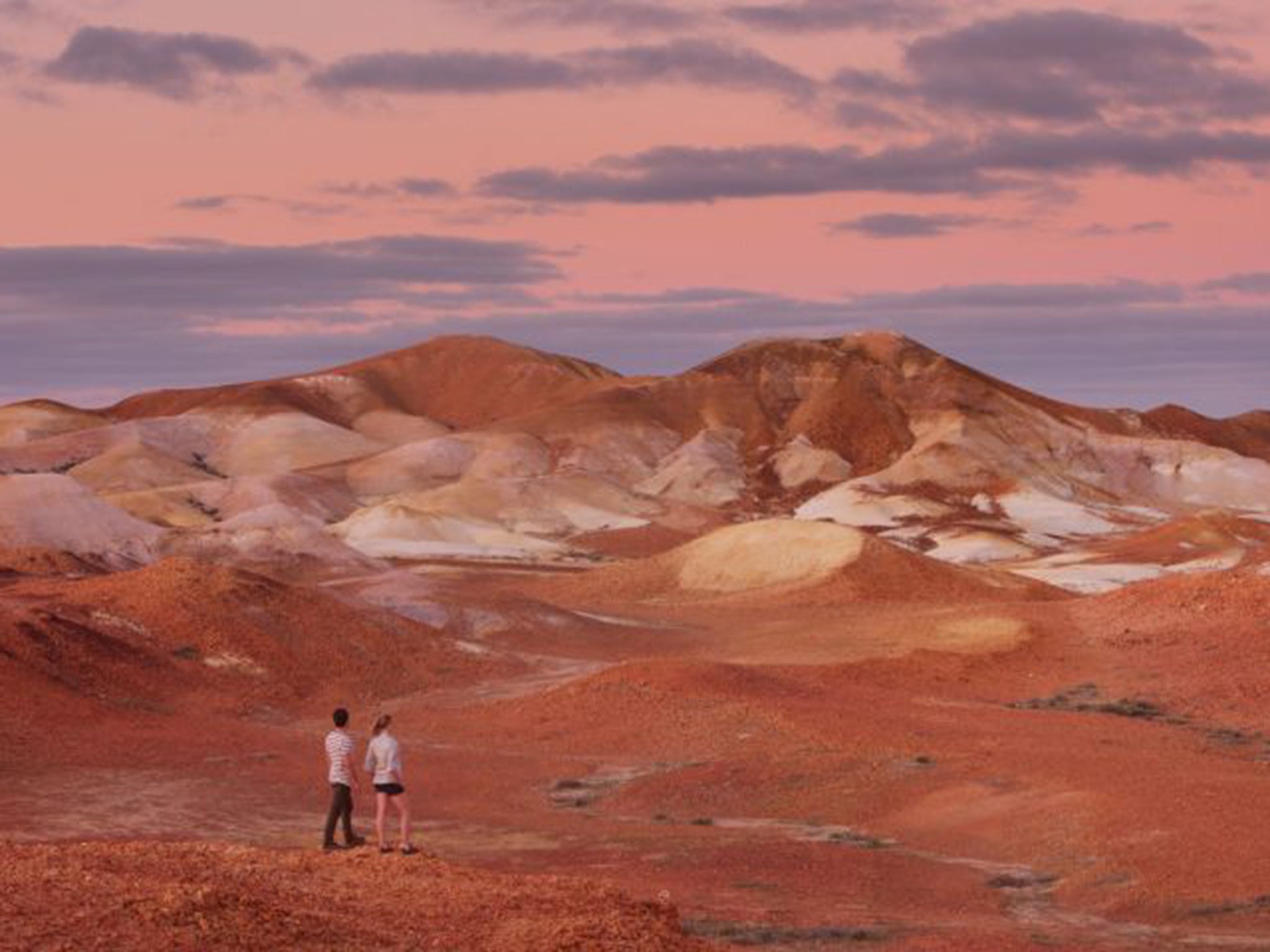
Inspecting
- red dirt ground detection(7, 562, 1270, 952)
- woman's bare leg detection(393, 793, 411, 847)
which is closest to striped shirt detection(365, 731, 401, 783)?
woman's bare leg detection(393, 793, 411, 847)

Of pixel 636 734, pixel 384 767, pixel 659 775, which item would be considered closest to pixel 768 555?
pixel 636 734

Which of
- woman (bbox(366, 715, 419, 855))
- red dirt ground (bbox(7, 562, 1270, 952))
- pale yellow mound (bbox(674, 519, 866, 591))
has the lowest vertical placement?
red dirt ground (bbox(7, 562, 1270, 952))

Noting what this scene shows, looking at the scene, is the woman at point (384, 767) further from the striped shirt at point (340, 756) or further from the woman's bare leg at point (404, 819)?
the striped shirt at point (340, 756)

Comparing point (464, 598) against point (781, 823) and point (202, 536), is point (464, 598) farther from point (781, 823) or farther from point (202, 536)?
point (781, 823)

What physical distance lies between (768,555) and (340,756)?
6360 cm

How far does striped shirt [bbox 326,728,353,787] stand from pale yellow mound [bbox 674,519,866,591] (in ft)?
187

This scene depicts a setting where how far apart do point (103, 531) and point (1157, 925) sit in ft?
244

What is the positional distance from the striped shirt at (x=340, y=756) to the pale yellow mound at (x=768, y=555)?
2248 inches

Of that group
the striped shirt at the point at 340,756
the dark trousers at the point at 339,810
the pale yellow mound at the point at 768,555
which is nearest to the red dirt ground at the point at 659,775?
the dark trousers at the point at 339,810

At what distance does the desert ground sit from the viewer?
20078mm

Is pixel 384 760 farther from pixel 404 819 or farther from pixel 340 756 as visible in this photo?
pixel 404 819

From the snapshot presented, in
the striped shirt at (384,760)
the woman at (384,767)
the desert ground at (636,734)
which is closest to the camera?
the desert ground at (636,734)

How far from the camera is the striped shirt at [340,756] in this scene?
23.8 m

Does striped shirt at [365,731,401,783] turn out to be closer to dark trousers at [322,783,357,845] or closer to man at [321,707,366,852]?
man at [321,707,366,852]
